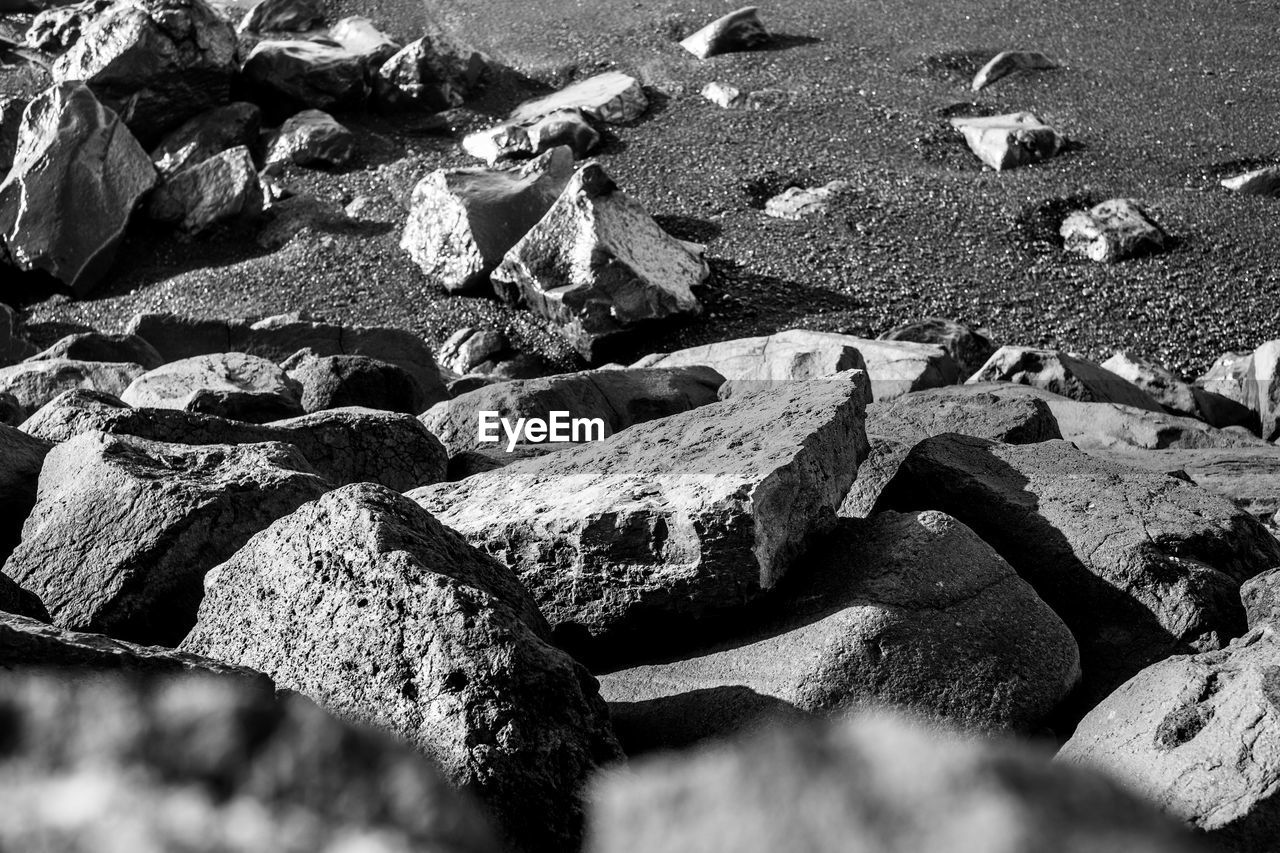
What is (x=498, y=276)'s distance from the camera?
1476cm

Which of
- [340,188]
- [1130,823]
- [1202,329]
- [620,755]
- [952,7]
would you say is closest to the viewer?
[1130,823]

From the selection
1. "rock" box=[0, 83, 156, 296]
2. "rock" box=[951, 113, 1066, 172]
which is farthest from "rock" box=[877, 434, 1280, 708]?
"rock" box=[0, 83, 156, 296]

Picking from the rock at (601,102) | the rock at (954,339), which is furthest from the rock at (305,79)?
the rock at (954,339)

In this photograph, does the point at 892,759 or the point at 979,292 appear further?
the point at 979,292

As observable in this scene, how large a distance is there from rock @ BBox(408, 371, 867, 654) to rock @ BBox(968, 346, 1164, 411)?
19.0 feet

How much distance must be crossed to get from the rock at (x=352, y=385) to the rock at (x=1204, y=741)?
532 cm

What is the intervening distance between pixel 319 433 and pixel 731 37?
1795 centimetres

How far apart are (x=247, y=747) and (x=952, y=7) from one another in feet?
75.5

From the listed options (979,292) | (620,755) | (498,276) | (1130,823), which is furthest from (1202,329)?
(1130,823)

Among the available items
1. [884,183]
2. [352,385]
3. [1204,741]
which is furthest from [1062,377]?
[884,183]

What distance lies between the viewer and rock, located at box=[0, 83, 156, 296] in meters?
17.7

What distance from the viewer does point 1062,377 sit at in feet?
31.6

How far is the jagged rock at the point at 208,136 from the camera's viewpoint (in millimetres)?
20141

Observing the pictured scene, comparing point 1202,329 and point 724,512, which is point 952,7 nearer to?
point 1202,329
